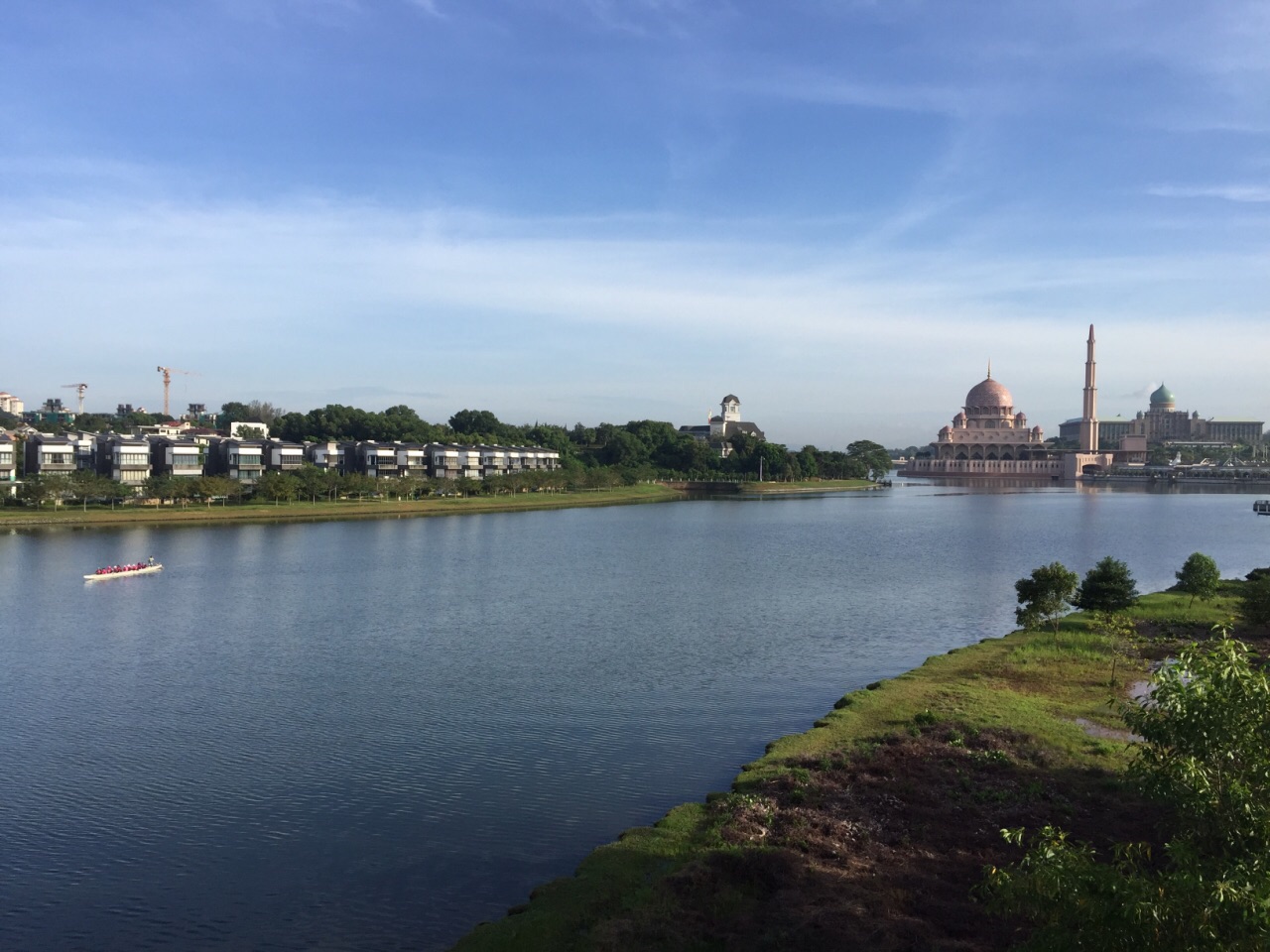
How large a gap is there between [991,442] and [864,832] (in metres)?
147

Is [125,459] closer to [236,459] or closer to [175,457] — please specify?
[175,457]

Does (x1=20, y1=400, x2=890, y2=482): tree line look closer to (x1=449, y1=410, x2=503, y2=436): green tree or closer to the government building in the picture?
(x1=449, y1=410, x2=503, y2=436): green tree

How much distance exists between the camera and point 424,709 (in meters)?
17.0

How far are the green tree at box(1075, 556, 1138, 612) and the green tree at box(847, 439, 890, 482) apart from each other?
99.4m

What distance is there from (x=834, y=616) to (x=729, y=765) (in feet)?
41.7

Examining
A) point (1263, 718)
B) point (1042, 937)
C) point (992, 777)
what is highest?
point (1263, 718)

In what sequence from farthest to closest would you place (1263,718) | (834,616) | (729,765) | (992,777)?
(834,616) < (729,765) < (992,777) < (1263,718)

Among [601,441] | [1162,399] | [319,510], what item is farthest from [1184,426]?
[319,510]

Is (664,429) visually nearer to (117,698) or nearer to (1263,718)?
(117,698)

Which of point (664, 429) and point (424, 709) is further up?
point (664, 429)

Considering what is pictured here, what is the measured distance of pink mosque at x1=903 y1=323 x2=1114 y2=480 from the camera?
143 metres

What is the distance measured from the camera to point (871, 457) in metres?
131

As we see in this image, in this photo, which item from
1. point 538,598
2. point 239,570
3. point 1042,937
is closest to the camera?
point 1042,937

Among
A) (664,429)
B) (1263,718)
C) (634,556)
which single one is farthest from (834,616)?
(664,429)
